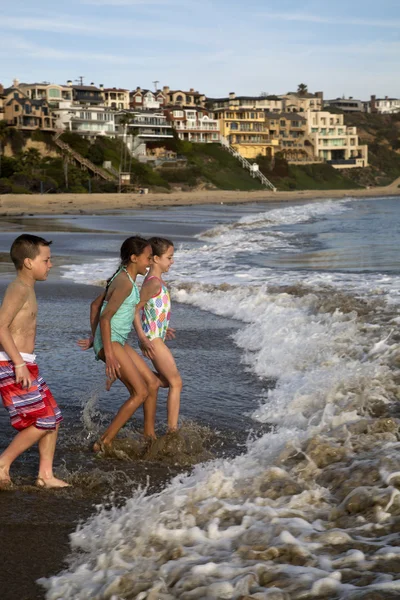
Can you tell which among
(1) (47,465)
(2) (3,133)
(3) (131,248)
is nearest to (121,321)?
(3) (131,248)

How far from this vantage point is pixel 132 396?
601 cm

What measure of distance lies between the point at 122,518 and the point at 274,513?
0.88 m

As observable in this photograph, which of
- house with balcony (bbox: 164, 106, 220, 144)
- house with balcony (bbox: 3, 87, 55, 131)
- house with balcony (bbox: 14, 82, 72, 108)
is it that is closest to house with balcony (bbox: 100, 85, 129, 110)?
house with balcony (bbox: 164, 106, 220, 144)

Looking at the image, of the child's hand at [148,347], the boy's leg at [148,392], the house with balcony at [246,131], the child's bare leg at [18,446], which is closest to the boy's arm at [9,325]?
the child's bare leg at [18,446]

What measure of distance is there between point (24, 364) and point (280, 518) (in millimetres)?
1837

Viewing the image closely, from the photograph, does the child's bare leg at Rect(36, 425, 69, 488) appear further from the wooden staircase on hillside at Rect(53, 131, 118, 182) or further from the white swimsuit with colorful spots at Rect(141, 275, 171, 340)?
the wooden staircase on hillside at Rect(53, 131, 118, 182)

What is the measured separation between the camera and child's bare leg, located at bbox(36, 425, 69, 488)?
203 inches

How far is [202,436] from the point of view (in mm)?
6234

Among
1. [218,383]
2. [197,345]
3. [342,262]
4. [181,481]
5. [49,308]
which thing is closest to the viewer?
[181,481]

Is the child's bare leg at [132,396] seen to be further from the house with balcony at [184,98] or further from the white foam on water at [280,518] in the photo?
the house with balcony at [184,98]

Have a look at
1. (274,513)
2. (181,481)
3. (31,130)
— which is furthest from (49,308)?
(31,130)

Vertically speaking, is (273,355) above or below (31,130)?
below

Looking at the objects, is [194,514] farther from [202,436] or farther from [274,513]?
[202,436]

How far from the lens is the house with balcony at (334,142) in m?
152
